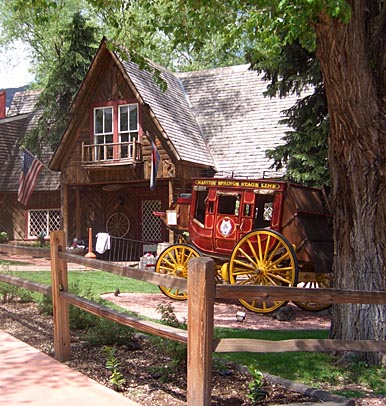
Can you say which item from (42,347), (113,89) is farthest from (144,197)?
(42,347)

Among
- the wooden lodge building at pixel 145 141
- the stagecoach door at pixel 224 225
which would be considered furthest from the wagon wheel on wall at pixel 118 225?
the stagecoach door at pixel 224 225

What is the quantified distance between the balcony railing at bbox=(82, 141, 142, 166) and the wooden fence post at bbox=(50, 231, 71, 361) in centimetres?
1419

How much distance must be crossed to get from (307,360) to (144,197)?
54.9ft

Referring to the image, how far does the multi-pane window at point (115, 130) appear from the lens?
68.5 feet

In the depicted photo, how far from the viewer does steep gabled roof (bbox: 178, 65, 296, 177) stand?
818 inches

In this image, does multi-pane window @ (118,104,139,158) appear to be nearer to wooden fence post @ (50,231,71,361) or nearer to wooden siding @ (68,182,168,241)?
wooden siding @ (68,182,168,241)

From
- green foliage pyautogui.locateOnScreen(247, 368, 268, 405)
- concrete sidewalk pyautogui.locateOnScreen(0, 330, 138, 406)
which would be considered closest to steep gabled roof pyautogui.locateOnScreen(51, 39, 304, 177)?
concrete sidewalk pyautogui.locateOnScreen(0, 330, 138, 406)

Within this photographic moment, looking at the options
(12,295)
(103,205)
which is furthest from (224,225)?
(103,205)

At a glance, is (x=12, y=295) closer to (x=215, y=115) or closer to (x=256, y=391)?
(x=256, y=391)

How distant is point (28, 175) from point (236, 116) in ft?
27.8

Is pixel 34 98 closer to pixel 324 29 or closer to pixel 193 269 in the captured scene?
pixel 324 29

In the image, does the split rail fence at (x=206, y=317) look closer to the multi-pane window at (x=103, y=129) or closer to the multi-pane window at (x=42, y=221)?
the multi-pane window at (x=103, y=129)

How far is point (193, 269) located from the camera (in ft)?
12.7

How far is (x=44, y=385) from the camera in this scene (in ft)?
16.3
